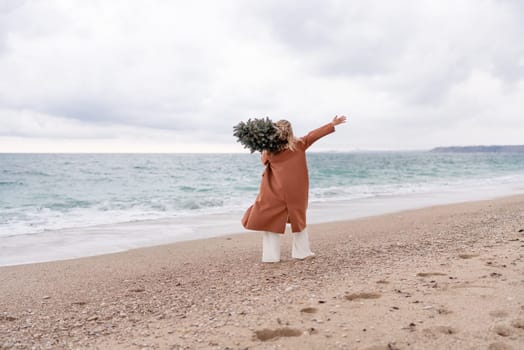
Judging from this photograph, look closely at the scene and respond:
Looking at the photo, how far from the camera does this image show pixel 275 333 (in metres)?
3.84

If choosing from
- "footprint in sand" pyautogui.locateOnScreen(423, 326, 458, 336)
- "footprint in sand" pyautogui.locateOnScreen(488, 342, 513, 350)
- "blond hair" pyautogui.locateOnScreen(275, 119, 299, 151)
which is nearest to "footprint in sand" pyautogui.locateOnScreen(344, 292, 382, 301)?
"footprint in sand" pyautogui.locateOnScreen(423, 326, 458, 336)

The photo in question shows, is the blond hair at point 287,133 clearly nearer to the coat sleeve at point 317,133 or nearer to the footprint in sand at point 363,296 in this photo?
the coat sleeve at point 317,133

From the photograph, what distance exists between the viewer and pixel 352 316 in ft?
13.5

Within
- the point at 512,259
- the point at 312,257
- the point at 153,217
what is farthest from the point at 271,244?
the point at 153,217

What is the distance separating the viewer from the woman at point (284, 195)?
661cm

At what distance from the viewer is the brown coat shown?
663 centimetres

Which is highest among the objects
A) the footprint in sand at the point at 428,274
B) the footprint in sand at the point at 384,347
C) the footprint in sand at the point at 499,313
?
the footprint in sand at the point at 428,274

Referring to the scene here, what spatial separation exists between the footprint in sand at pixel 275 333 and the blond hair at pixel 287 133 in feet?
10.2

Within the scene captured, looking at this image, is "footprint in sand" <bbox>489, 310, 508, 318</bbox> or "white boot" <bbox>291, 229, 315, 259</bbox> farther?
"white boot" <bbox>291, 229, 315, 259</bbox>

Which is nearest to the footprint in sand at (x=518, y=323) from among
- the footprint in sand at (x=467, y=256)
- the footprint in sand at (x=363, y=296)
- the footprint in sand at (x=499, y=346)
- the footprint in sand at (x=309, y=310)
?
the footprint in sand at (x=499, y=346)

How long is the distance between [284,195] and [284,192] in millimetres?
45

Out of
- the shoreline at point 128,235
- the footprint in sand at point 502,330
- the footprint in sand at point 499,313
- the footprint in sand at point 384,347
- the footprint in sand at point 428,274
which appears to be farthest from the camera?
the shoreline at point 128,235

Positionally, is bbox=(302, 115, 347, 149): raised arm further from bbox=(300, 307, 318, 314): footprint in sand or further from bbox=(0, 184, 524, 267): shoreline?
bbox=(0, 184, 524, 267): shoreline

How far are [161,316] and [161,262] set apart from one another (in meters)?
2.90
